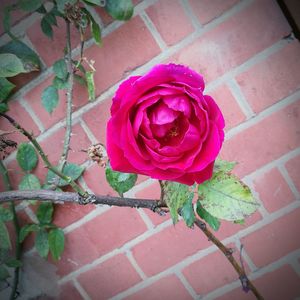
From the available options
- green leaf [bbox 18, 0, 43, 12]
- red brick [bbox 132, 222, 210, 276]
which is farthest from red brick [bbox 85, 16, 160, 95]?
red brick [bbox 132, 222, 210, 276]

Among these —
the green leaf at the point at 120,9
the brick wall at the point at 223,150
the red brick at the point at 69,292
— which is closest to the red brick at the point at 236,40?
the brick wall at the point at 223,150

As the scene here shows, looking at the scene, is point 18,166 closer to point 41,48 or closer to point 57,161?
point 57,161

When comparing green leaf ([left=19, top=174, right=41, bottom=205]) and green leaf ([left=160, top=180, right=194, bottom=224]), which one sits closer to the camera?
green leaf ([left=160, top=180, right=194, bottom=224])

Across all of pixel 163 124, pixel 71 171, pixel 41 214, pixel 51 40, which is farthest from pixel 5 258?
pixel 163 124

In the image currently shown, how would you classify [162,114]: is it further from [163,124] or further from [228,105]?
[228,105]

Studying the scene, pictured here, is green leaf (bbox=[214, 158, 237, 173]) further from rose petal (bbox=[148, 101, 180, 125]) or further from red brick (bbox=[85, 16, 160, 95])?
red brick (bbox=[85, 16, 160, 95])

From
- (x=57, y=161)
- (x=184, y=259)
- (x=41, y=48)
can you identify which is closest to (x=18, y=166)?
(x=57, y=161)

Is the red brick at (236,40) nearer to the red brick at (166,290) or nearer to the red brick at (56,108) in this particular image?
the red brick at (56,108)
